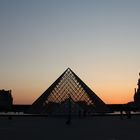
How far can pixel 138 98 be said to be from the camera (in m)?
124

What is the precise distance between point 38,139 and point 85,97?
54.8 metres

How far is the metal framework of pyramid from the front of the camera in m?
73.2

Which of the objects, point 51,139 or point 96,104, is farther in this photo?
point 96,104

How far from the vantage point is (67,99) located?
7781 centimetres

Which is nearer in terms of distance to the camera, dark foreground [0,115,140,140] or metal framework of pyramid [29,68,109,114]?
dark foreground [0,115,140,140]

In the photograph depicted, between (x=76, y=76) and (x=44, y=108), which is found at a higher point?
(x=76, y=76)

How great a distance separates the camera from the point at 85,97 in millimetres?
77500

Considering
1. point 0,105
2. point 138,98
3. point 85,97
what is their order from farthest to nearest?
1. point 0,105
2. point 138,98
3. point 85,97

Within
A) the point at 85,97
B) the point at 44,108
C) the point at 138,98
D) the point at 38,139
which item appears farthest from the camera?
the point at 138,98

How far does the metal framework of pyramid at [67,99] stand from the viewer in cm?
7319

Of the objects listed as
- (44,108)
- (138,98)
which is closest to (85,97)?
(44,108)

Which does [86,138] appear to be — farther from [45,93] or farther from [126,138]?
[45,93]

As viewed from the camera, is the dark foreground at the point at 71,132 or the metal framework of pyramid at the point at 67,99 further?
the metal framework of pyramid at the point at 67,99

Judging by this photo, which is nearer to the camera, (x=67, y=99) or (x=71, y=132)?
(x=71, y=132)
